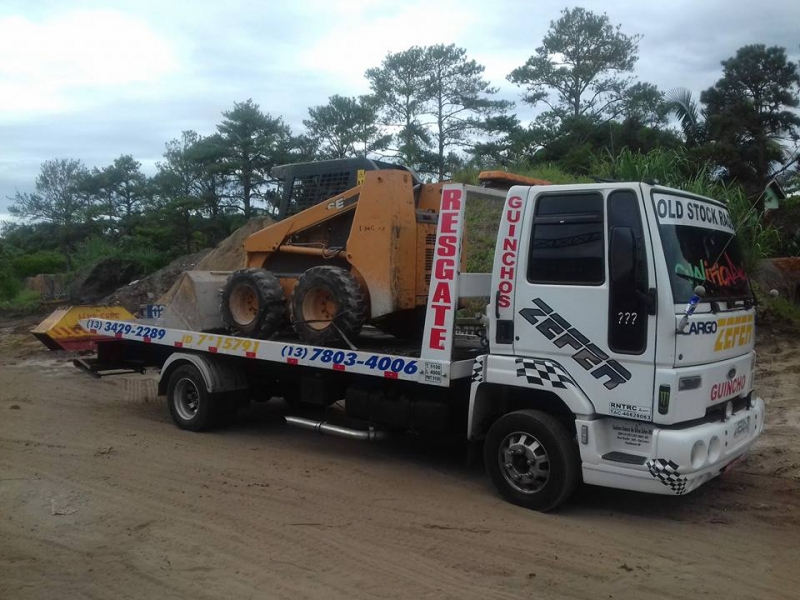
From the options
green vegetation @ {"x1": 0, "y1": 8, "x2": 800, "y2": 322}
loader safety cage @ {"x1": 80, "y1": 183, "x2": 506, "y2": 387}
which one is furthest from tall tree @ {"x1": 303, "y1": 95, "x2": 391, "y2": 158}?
loader safety cage @ {"x1": 80, "y1": 183, "x2": 506, "y2": 387}

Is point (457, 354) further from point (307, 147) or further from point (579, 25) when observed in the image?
point (579, 25)

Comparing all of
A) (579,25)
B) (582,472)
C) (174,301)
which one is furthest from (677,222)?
(579,25)

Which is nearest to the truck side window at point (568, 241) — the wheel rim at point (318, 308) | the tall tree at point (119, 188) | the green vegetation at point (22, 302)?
the wheel rim at point (318, 308)

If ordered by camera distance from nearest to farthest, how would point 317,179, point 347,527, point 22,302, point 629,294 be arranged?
point 629,294, point 347,527, point 317,179, point 22,302

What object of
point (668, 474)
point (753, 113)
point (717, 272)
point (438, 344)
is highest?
point (753, 113)

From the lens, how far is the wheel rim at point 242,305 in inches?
312

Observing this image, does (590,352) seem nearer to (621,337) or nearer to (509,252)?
(621,337)

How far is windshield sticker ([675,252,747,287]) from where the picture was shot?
5.14 meters

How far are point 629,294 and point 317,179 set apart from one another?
425 cm

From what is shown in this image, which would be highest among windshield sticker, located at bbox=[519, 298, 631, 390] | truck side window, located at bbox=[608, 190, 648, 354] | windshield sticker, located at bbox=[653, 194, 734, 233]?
windshield sticker, located at bbox=[653, 194, 734, 233]

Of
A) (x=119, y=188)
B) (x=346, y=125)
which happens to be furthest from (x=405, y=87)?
(x=119, y=188)

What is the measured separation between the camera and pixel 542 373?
5.43 meters

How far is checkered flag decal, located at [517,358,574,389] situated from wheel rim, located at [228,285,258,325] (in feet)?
11.3

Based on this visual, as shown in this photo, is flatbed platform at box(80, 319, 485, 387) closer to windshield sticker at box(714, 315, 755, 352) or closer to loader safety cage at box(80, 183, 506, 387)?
loader safety cage at box(80, 183, 506, 387)
